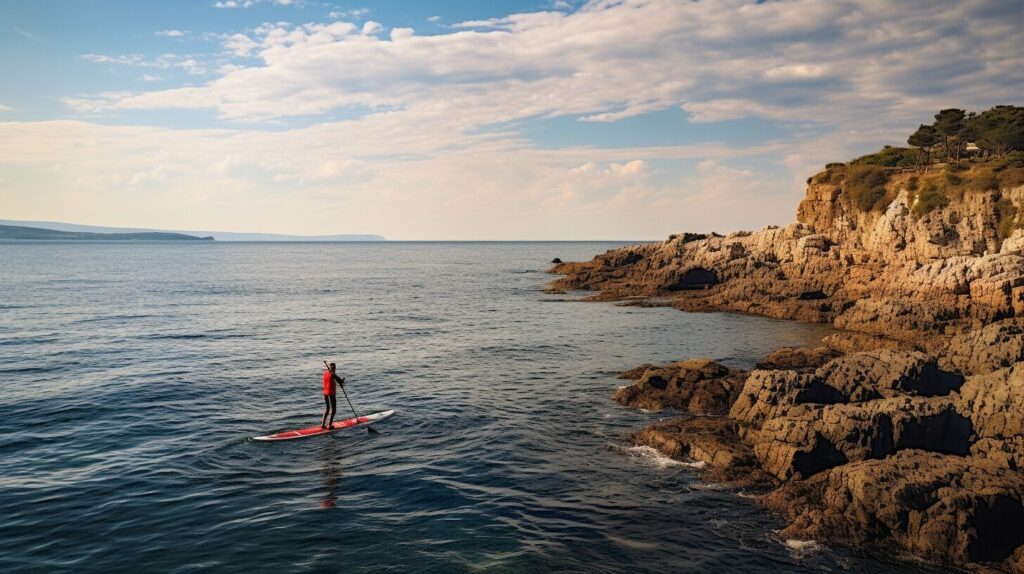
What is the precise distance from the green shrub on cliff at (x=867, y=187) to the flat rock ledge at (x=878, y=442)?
37478mm

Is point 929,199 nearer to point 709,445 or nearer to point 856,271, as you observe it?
point 856,271

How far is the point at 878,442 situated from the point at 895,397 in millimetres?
4811

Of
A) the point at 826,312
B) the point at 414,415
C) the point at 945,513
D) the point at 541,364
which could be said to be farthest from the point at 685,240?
the point at 945,513

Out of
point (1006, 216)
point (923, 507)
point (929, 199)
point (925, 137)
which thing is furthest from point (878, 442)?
point (925, 137)

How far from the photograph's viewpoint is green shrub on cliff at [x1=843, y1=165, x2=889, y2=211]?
62.5 metres

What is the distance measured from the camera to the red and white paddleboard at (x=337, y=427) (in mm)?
22766

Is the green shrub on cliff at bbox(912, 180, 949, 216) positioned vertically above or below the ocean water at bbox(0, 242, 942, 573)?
above

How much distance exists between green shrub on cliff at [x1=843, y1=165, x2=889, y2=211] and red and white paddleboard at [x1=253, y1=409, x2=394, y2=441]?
57.1 meters

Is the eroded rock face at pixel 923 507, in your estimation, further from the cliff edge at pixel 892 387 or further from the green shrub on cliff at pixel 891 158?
the green shrub on cliff at pixel 891 158

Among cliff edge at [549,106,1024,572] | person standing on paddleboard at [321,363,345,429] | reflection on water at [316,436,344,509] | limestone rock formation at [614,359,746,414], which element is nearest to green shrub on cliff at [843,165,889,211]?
cliff edge at [549,106,1024,572]

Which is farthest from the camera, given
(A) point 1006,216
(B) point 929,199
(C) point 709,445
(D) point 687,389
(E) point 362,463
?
(B) point 929,199

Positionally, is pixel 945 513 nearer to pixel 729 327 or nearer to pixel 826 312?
pixel 729 327

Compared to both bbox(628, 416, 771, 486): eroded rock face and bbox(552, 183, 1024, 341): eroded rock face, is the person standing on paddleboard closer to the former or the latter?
bbox(628, 416, 771, 486): eroded rock face

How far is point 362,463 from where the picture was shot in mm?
20828
